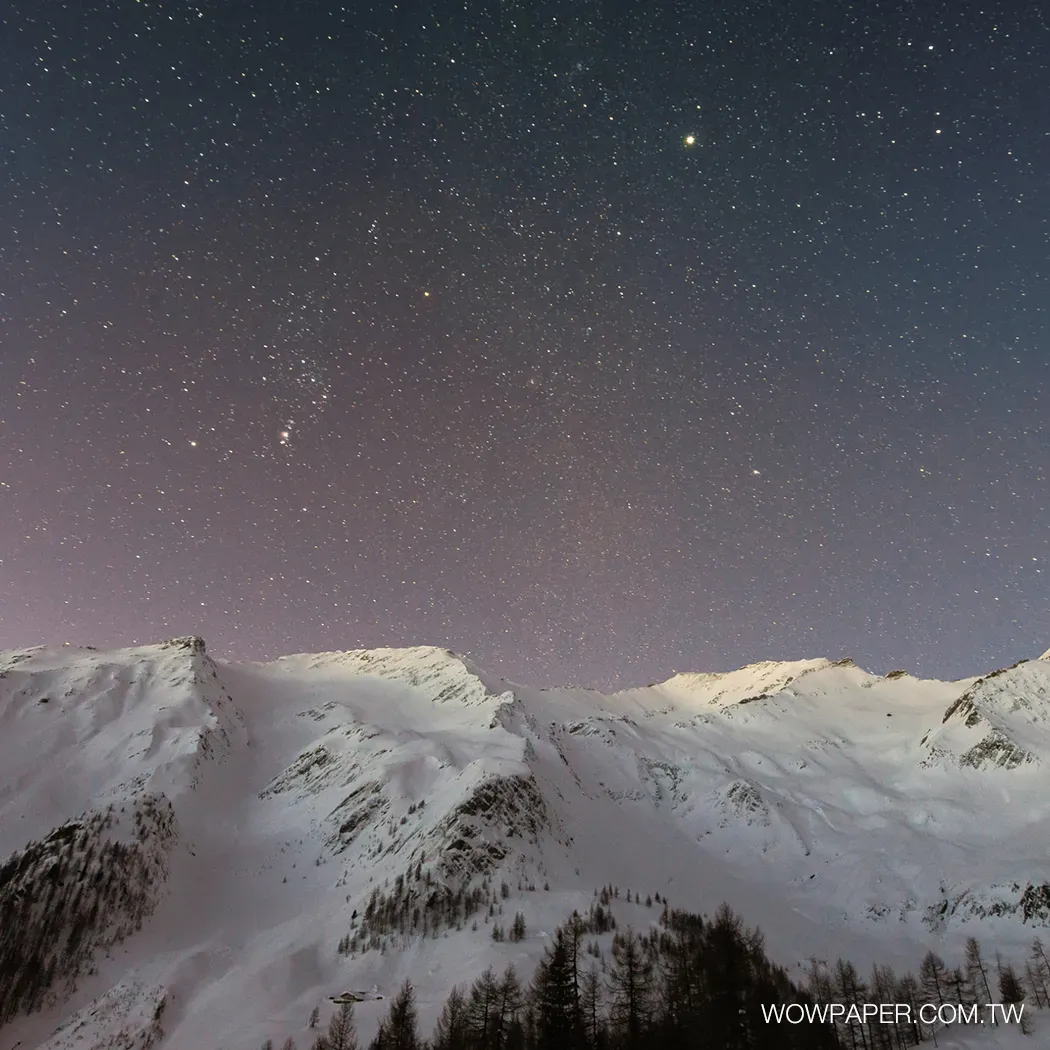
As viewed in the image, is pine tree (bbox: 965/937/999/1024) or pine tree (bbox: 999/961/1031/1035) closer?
pine tree (bbox: 999/961/1031/1035)

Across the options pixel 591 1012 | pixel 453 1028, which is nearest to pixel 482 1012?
pixel 453 1028

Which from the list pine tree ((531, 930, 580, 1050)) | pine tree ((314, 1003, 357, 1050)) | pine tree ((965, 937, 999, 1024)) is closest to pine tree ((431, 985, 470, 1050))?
pine tree ((314, 1003, 357, 1050))

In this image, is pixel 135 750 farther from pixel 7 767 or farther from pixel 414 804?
pixel 414 804

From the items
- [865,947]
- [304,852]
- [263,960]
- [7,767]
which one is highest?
[7,767]

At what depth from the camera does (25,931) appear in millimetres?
125312

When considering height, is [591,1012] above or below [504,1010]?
below

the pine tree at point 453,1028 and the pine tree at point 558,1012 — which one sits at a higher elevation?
the pine tree at point 558,1012

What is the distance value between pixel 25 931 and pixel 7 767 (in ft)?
204

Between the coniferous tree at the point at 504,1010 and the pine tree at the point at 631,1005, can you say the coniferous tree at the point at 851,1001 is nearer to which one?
the pine tree at the point at 631,1005

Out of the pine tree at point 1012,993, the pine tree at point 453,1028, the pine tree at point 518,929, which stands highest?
the pine tree at point 518,929

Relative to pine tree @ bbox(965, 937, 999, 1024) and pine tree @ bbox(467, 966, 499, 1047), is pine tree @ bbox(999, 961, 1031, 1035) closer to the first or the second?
pine tree @ bbox(965, 937, 999, 1024)

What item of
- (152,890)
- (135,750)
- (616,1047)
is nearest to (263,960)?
(152,890)

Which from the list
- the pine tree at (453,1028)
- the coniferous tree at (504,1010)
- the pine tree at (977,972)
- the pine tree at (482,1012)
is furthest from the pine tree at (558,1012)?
the pine tree at (977,972)

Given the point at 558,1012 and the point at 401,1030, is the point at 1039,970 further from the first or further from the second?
the point at 401,1030
